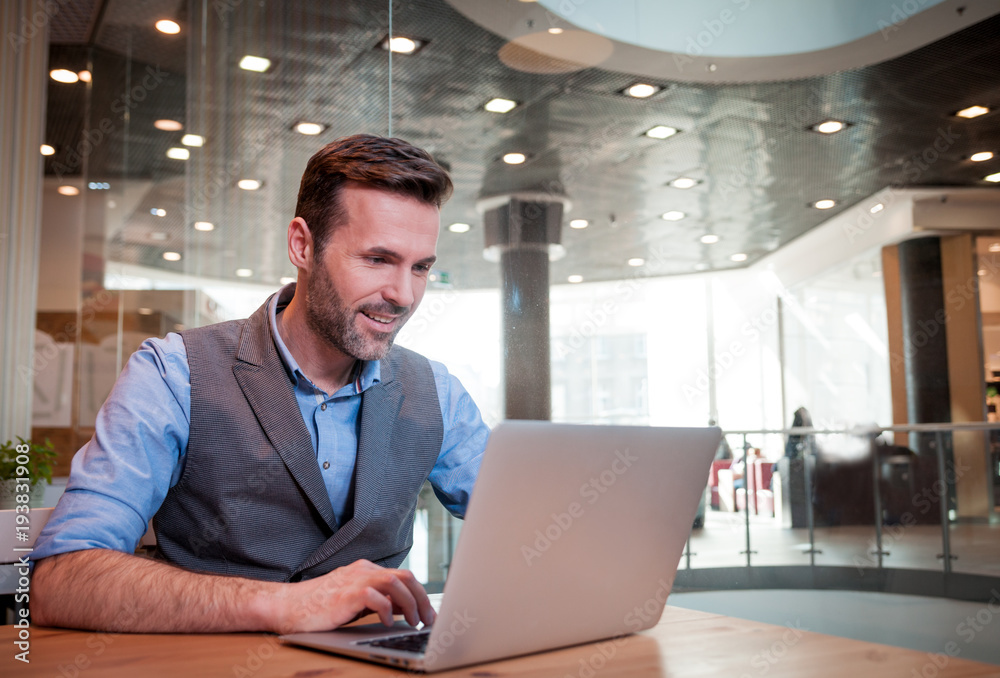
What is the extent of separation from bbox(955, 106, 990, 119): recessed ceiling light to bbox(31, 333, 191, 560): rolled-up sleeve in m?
2.14

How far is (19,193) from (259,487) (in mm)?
3211

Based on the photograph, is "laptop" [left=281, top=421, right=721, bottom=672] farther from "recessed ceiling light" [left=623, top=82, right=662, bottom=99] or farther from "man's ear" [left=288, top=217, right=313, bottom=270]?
"recessed ceiling light" [left=623, top=82, right=662, bottom=99]

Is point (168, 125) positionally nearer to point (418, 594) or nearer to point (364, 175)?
point (364, 175)

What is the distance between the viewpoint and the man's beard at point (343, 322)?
128 centimetres

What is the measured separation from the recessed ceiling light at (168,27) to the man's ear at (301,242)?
11.1ft

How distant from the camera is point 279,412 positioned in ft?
3.93

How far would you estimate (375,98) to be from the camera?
2965 mm

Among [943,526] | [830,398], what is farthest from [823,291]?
[943,526]

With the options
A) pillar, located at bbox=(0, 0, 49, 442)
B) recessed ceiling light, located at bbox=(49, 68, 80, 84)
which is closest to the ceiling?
pillar, located at bbox=(0, 0, 49, 442)

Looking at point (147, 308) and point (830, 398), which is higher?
point (147, 308)

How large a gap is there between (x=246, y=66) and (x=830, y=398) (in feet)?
9.09

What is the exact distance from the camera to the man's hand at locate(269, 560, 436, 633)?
2.77ft

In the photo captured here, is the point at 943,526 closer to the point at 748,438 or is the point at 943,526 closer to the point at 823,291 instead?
the point at 748,438

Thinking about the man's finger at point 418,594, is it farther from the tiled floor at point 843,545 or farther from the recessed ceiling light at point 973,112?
the recessed ceiling light at point 973,112
